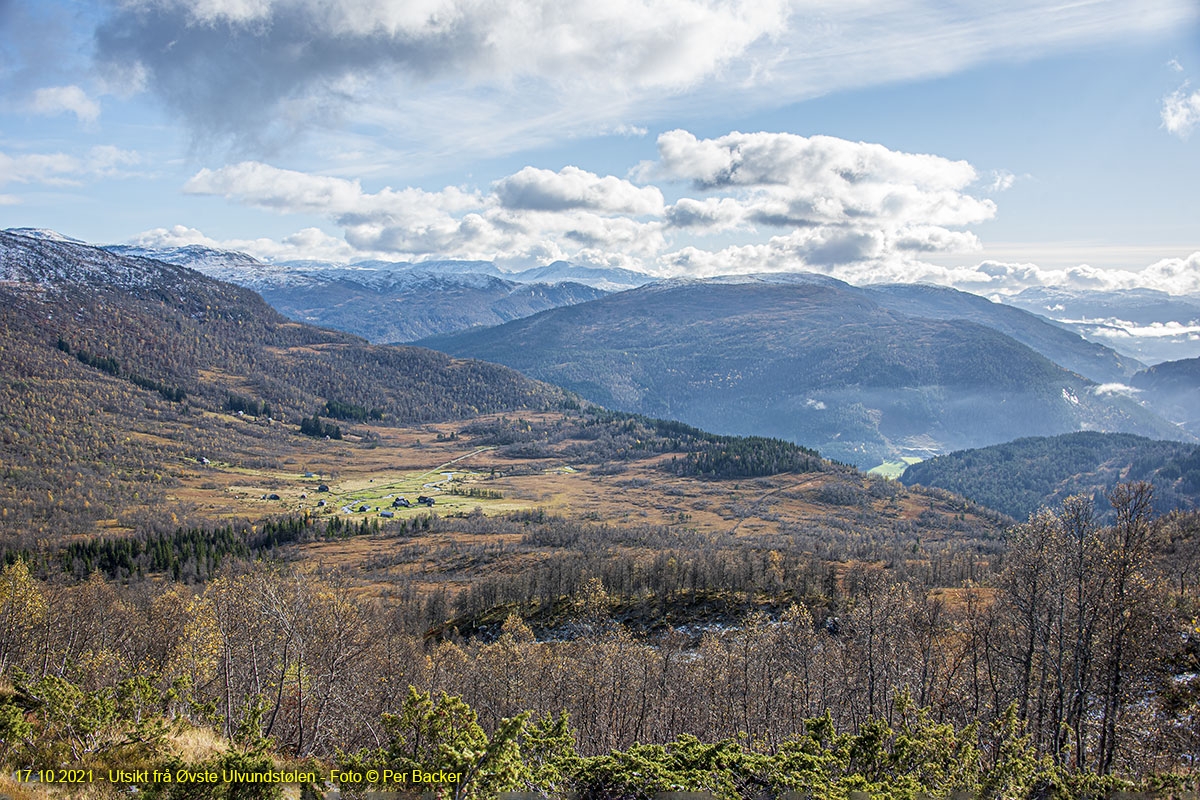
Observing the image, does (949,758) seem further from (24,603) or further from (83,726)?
(24,603)

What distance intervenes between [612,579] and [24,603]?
93.1 metres

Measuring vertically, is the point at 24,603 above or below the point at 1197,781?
below

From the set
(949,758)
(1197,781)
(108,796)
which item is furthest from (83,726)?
(1197,781)

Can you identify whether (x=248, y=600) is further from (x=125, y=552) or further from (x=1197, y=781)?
(x=125, y=552)

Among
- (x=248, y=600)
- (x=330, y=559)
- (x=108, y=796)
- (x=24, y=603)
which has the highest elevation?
(x=108, y=796)

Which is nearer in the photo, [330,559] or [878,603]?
[878,603]

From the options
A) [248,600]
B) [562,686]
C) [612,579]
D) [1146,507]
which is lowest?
[612,579]

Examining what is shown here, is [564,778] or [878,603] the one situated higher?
[564,778]

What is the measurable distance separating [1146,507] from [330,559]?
19347cm

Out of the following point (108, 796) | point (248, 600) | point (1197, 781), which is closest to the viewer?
point (108, 796)

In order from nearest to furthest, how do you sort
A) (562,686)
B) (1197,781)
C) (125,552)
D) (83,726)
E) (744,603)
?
(1197,781), (83,726), (562,686), (744,603), (125,552)

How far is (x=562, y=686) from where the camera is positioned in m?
60.4

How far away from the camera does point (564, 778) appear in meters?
20.5

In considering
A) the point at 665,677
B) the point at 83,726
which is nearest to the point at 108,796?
the point at 83,726
